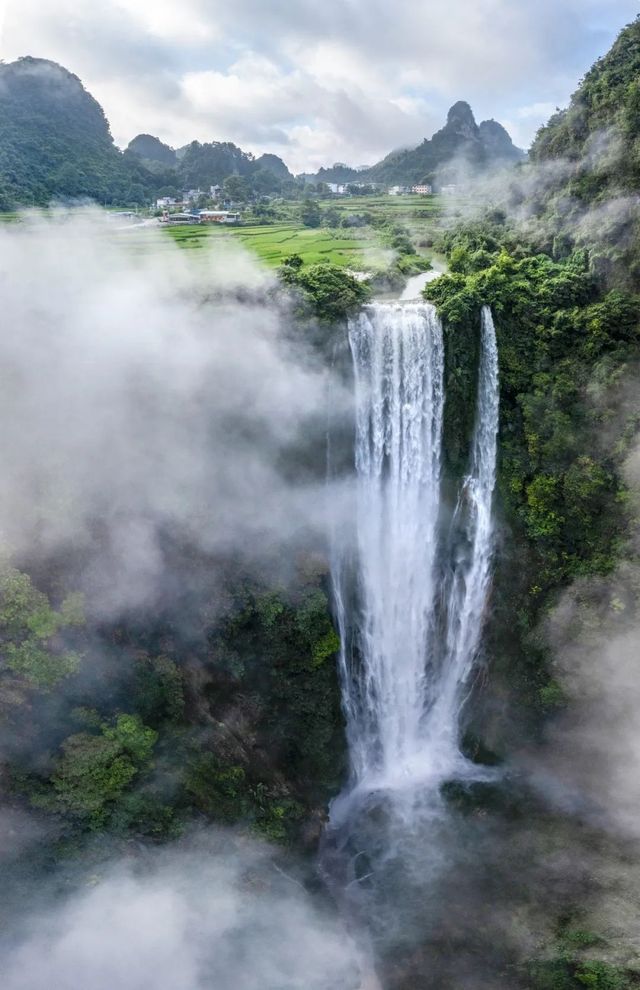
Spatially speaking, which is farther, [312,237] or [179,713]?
[312,237]

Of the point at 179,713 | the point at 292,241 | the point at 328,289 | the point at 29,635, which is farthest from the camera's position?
Answer: the point at 292,241

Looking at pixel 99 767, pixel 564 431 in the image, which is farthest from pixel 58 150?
pixel 99 767

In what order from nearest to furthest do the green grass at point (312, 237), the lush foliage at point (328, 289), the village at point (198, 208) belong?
the lush foliage at point (328, 289) < the green grass at point (312, 237) < the village at point (198, 208)

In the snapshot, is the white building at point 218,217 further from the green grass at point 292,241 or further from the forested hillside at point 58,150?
the forested hillside at point 58,150

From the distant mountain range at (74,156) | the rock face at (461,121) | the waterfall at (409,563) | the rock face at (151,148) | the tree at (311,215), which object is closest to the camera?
the waterfall at (409,563)

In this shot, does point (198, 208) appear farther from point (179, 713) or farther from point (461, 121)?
point (461, 121)

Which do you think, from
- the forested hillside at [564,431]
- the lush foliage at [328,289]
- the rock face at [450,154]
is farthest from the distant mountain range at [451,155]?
the lush foliage at [328,289]

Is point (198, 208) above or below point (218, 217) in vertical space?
above

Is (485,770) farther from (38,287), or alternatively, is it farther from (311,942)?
(38,287)

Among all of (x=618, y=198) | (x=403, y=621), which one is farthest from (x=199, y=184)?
(x=403, y=621)
